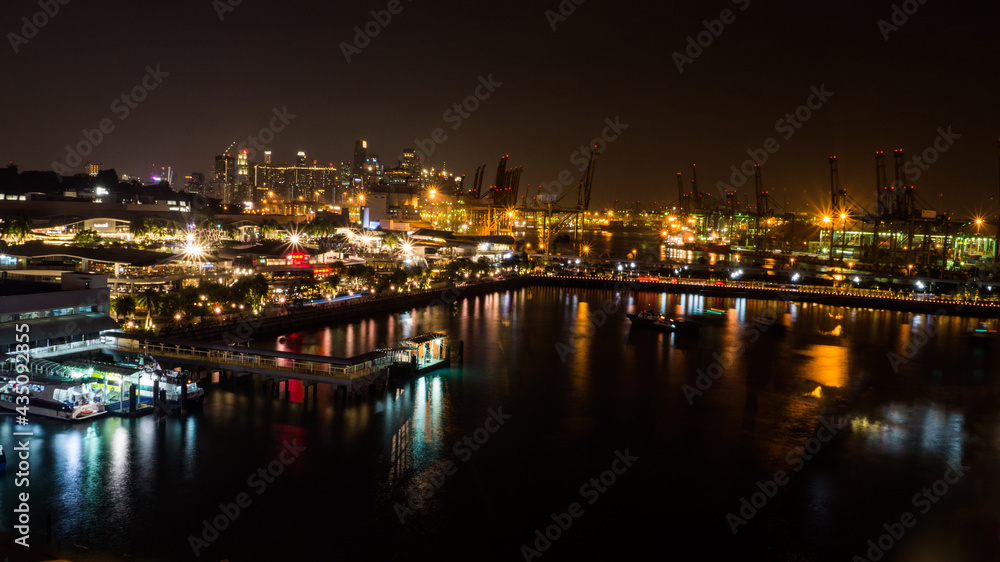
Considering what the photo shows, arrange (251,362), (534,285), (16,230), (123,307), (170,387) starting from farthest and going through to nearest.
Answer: (534,285) → (16,230) → (123,307) → (251,362) → (170,387)

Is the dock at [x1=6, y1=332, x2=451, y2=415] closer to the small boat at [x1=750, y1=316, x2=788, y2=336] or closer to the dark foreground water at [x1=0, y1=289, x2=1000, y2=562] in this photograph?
the dark foreground water at [x1=0, y1=289, x2=1000, y2=562]

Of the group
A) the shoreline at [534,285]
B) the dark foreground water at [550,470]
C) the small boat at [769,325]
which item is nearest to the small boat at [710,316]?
the small boat at [769,325]

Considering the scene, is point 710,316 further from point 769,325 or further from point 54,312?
point 54,312

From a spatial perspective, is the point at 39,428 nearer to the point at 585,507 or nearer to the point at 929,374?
the point at 585,507

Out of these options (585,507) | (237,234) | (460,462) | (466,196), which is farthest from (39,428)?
(466,196)

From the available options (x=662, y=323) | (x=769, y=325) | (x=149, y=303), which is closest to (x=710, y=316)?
(x=769, y=325)

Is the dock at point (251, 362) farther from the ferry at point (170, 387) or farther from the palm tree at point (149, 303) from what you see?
the palm tree at point (149, 303)
